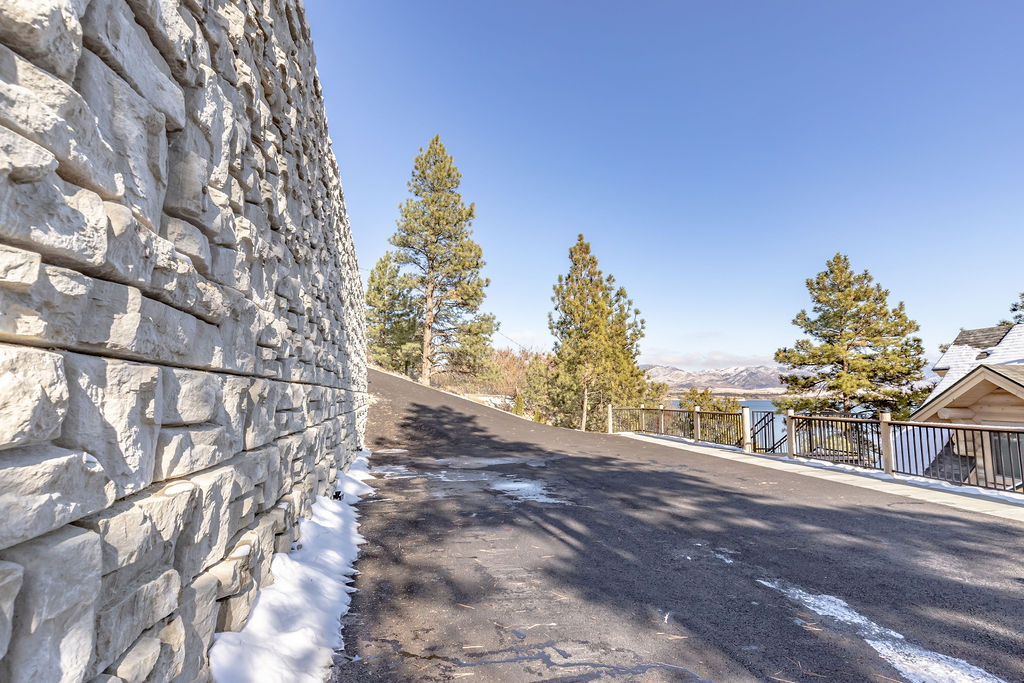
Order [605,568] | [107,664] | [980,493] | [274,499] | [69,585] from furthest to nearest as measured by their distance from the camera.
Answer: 1. [980,493]
2. [605,568]
3. [274,499]
4. [107,664]
5. [69,585]

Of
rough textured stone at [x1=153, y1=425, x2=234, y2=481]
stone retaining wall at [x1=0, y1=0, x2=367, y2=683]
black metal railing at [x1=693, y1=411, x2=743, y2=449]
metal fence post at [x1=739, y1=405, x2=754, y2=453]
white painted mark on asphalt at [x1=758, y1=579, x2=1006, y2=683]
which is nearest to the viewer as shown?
stone retaining wall at [x1=0, y1=0, x2=367, y2=683]

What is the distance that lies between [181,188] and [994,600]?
5509 millimetres

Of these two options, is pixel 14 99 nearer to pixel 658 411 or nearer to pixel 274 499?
pixel 274 499

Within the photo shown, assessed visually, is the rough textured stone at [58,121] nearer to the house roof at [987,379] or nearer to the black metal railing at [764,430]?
the black metal railing at [764,430]

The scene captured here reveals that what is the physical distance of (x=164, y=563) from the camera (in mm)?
1598

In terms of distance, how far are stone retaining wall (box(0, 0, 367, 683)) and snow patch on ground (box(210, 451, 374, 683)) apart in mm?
111

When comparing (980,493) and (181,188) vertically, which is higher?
(181,188)

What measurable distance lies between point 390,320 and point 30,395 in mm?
28227

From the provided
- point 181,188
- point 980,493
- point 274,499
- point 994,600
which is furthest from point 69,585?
point 980,493

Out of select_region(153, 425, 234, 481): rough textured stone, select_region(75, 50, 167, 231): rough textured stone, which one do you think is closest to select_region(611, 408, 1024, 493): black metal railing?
select_region(153, 425, 234, 481): rough textured stone

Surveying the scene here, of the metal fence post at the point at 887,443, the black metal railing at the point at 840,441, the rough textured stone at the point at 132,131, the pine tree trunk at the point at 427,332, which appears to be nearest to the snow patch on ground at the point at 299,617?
the rough textured stone at the point at 132,131

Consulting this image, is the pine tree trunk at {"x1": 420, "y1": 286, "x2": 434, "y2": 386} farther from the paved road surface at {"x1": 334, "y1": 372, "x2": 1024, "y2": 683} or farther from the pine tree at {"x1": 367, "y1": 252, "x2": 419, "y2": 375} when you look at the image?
the paved road surface at {"x1": 334, "y1": 372, "x2": 1024, "y2": 683}

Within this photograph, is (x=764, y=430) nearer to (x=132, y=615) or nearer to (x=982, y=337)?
(x=982, y=337)

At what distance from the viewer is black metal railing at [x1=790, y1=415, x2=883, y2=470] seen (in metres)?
9.79
